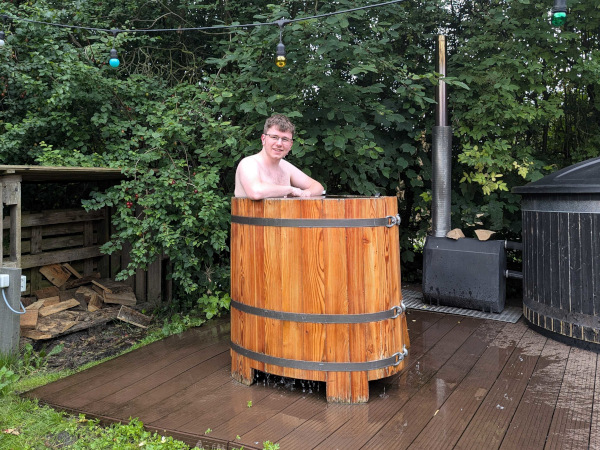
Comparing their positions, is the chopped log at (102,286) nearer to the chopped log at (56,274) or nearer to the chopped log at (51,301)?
the chopped log at (56,274)

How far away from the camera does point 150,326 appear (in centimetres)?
449

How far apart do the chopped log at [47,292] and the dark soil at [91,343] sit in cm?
58

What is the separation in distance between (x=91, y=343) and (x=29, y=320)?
1.61ft

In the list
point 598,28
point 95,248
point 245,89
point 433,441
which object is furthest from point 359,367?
point 598,28

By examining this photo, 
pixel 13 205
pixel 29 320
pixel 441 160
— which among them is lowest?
pixel 29 320

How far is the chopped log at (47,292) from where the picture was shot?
14.9 feet

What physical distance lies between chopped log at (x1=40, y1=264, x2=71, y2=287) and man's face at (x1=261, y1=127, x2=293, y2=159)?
2701mm

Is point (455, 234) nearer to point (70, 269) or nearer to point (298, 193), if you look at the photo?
point (298, 193)

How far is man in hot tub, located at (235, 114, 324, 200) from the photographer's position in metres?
2.92

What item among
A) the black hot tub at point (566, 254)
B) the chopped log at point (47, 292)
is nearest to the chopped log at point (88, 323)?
the chopped log at point (47, 292)

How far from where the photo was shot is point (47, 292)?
4.57 metres

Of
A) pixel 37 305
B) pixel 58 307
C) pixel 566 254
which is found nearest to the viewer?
pixel 566 254

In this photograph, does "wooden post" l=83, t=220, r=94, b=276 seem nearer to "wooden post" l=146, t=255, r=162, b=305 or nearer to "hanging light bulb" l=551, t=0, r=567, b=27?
"wooden post" l=146, t=255, r=162, b=305

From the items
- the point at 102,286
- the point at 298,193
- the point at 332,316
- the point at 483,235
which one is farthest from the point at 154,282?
the point at 483,235
